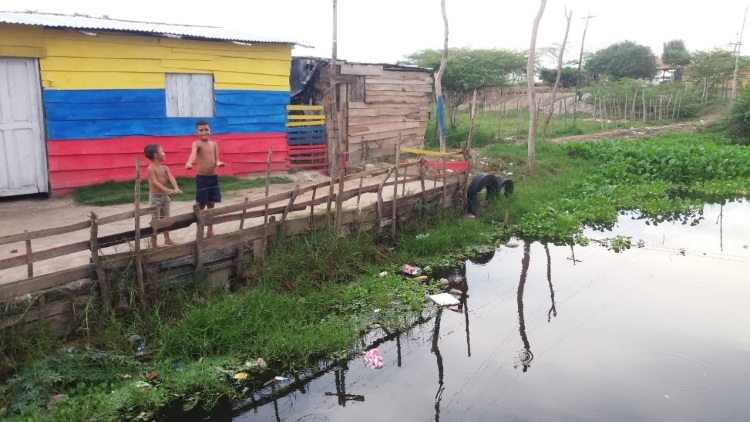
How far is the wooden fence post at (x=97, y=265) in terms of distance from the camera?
5146 millimetres

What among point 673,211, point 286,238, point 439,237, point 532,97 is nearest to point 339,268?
point 286,238

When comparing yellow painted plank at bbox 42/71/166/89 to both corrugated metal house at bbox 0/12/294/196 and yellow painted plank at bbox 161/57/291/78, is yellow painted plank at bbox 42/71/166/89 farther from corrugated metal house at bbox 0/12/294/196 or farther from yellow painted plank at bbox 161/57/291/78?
yellow painted plank at bbox 161/57/291/78

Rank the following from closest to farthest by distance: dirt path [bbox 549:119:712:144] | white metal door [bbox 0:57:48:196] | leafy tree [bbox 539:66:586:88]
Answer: white metal door [bbox 0:57:48:196] < dirt path [bbox 549:119:712:144] < leafy tree [bbox 539:66:586:88]

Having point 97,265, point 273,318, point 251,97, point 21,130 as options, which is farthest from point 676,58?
point 97,265

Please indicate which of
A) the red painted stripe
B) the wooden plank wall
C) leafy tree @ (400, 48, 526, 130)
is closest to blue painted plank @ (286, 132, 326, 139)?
the wooden plank wall

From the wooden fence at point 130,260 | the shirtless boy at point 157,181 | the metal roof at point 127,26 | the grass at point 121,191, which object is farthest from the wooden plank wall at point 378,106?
the shirtless boy at point 157,181

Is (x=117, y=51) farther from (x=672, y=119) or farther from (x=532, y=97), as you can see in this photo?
(x=672, y=119)

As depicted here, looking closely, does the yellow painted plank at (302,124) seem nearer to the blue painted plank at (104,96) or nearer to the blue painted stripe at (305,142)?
the blue painted stripe at (305,142)

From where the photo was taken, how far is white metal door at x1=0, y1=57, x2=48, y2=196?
862 cm

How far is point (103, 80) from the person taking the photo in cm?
964

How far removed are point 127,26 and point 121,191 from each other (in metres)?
2.83

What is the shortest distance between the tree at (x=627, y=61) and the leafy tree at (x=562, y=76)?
213cm

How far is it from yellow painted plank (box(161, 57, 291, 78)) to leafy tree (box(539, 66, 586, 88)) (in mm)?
26371

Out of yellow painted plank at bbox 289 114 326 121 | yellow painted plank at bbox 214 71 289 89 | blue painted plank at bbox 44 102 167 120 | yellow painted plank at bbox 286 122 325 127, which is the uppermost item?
yellow painted plank at bbox 214 71 289 89
